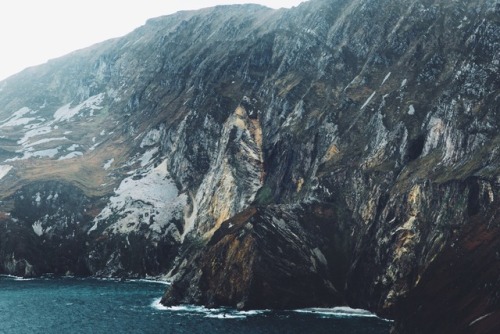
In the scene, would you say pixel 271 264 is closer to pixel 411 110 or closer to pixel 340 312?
pixel 340 312

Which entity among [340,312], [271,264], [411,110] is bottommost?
[340,312]

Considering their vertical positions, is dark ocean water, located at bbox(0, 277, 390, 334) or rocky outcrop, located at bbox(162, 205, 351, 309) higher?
rocky outcrop, located at bbox(162, 205, 351, 309)

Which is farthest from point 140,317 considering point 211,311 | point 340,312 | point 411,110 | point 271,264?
point 411,110

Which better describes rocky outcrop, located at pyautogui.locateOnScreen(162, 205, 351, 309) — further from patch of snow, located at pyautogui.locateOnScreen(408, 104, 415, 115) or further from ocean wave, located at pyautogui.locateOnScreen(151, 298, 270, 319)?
patch of snow, located at pyautogui.locateOnScreen(408, 104, 415, 115)

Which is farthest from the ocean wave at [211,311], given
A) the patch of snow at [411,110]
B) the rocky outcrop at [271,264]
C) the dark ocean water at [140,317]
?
the patch of snow at [411,110]

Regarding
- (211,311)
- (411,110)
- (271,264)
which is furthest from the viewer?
(411,110)

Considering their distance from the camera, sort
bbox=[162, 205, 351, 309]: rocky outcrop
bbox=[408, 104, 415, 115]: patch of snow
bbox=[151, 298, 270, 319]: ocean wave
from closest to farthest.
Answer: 1. bbox=[151, 298, 270, 319]: ocean wave
2. bbox=[162, 205, 351, 309]: rocky outcrop
3. bbox=[408, 104, 415, 115]: patch of snow

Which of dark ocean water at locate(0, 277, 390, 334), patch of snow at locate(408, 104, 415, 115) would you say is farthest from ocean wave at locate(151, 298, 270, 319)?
patch of snow at locate(408, 104, 415, 115)

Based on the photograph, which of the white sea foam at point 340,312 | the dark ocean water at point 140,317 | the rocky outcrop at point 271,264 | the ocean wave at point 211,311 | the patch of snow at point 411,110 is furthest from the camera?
the patch of snow at point 411,110

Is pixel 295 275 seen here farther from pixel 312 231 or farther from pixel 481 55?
pixel 481 55

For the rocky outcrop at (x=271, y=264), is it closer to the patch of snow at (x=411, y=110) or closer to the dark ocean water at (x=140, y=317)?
the dark ocean water at (x=140, y=317)
